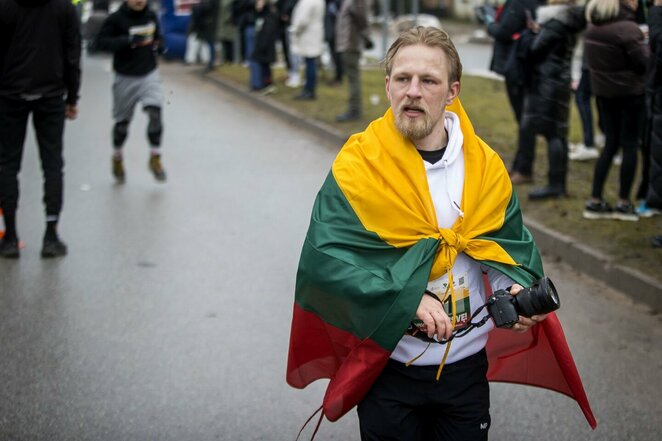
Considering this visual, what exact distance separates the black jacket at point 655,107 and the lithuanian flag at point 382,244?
406 centimetres

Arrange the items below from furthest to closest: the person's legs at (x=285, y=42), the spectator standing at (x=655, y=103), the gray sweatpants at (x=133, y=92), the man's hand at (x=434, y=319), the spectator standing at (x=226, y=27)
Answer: the spectator standing at (x=226, y=27) → the person's legs at (x=285, y=42) → the gray sweatpants at (x=133, y=92) → the spectator standing at (x=655, y=103) → the man's hand at (x=434, y=319)

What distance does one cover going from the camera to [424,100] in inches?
130

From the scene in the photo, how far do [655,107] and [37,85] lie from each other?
4258 millimetres

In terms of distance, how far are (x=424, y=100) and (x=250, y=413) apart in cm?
227

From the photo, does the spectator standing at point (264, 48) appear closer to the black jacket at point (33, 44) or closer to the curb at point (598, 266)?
the curb at point (598, 266)

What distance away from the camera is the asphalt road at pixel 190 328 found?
4.96 m

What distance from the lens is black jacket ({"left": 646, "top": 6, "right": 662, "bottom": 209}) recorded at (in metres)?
7.08

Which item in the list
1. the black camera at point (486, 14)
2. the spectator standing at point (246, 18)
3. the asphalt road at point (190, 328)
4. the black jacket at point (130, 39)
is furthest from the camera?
the spectator standing at point (246, 18)

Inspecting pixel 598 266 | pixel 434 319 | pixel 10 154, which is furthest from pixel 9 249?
pixel 434 319

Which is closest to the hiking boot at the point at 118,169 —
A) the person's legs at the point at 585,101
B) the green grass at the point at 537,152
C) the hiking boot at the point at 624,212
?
the green grass at the point at 537,152

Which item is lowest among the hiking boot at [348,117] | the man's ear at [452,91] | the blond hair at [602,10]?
the hiking boot at [348,117]

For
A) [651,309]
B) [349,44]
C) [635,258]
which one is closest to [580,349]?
[651,309]

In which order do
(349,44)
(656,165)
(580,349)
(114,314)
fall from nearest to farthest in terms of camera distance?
(580,349), (114,314), (656,165), (349,44)

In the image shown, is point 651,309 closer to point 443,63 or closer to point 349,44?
point 443,63
